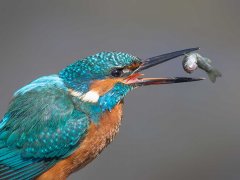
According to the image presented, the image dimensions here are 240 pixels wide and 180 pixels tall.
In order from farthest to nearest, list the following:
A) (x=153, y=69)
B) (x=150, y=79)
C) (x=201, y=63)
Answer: (x=153, y=69)
(x=150, y=79)
(x=201, y=63)

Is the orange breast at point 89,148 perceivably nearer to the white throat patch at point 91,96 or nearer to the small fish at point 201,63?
the white throat patch at point 91,96

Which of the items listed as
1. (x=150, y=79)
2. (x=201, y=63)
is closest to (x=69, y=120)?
(x=150, y=79)

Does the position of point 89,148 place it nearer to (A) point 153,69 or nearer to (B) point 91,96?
(B) point 91,96

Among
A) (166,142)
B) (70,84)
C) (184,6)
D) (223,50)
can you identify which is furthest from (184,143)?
(70,84)

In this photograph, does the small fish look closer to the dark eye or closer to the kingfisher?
the kingfisher

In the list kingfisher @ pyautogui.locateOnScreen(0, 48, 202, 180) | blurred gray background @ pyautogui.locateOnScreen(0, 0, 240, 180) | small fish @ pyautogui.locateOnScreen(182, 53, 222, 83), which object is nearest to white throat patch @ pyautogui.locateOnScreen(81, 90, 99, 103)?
kingfisher @ pyautogui.locateOnScreen(0, 48, 202, 180)

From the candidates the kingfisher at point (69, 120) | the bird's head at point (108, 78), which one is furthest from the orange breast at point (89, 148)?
the bird's head at point (108, 78)
